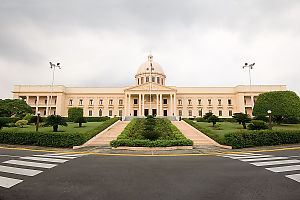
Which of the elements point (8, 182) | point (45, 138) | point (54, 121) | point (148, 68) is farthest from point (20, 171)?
point (148, 68)

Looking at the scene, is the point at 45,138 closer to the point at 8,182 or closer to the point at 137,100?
the point at 8,182

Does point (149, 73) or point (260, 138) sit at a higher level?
point (149, 73)

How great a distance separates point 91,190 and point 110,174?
1.48 m

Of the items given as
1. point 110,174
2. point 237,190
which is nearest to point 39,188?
point 110,174

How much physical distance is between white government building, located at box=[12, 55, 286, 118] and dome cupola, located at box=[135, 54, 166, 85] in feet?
14.0

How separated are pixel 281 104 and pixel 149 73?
38.6 m

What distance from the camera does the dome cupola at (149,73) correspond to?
54.9 m

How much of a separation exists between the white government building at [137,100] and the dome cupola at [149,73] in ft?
14.0

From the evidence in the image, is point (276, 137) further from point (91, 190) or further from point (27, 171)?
point (27, 171)

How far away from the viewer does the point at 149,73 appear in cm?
5522

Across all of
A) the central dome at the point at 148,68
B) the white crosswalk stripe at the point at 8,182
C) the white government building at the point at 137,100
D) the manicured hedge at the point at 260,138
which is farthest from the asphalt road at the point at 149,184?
the central dome at the point at 148,68

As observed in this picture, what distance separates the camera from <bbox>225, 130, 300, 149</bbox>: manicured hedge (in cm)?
1255

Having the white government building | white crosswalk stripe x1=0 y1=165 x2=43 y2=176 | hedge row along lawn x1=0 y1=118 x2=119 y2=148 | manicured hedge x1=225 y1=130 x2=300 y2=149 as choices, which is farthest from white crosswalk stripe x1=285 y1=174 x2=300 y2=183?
the white government building

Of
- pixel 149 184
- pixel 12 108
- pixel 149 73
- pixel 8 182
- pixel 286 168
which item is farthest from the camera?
pixel 149 73
